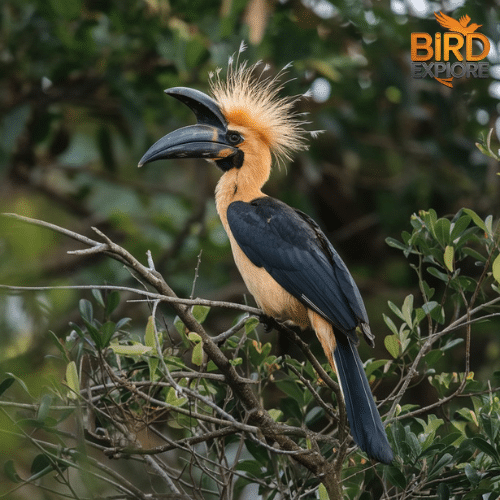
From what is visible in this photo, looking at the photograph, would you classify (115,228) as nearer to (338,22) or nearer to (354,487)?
(338,22)

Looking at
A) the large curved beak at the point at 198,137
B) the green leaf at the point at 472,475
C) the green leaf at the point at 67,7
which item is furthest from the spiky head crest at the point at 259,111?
the green leaf at the point at 472,475

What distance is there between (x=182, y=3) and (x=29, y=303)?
369 centimetres

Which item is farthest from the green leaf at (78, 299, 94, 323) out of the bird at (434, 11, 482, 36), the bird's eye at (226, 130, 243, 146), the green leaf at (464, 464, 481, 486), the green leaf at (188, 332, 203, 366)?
the bird at (434, 11, 482, 36)

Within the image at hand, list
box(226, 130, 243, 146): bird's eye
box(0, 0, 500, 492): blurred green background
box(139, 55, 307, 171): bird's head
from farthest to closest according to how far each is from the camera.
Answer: box(0, 0, 500, 492): blurred green background
box(226, 130, 243, 146): bird's eye
box(139, 55, 307, 171): bird's head

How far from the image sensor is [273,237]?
3.54m

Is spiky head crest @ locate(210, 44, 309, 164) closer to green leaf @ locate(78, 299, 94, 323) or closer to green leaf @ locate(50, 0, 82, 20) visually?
green leaf @ locate(50, 0, 82, 20)

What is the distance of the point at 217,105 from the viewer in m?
4.05

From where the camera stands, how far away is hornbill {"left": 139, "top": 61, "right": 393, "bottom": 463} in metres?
2.87

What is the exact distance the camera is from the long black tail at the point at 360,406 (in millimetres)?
2434

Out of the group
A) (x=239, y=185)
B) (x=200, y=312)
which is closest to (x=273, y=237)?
(x=239, y=185)

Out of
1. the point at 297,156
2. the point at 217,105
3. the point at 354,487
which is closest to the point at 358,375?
the point at 354,487

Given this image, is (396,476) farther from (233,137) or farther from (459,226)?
(233,137)

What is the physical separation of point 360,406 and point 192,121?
3617 millimetres

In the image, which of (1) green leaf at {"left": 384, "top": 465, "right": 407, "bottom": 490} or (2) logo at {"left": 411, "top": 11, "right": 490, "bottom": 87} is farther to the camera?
(2) logo at {"left": 411, "top": 11, "right": 490, "bottom": 87}
